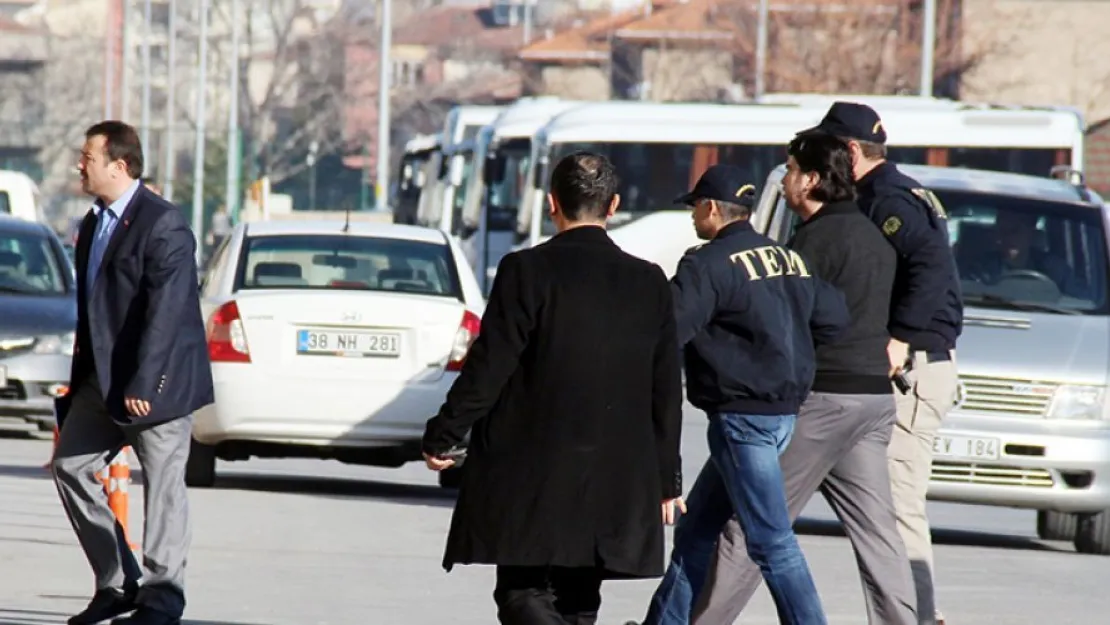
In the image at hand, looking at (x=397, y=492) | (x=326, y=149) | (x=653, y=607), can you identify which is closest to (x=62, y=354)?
(x=397, y=492)

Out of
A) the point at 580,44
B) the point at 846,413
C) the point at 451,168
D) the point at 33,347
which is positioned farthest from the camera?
the point at 580,44

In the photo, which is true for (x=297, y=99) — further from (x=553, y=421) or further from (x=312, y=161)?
(x=553, y=421)

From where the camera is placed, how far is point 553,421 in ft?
21.3

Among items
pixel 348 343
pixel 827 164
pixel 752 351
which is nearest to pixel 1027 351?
pixel 348 343

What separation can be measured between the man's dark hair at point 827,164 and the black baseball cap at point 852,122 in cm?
32

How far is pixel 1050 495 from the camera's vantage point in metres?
12.8

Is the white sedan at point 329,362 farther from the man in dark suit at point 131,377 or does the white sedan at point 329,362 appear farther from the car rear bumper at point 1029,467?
the man in dark suit at point 131,377

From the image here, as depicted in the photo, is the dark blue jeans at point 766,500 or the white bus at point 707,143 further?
the white bus at point 707,143

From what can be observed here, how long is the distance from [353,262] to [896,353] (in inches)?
253

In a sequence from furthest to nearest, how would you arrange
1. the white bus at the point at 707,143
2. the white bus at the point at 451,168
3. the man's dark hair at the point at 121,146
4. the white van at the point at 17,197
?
the white bus at the point at 451,168, the white bus at the point at 707,143, the white van at the point at 17,197, the man's dark hair at the point at 121,146

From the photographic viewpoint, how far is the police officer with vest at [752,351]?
25.1 feet

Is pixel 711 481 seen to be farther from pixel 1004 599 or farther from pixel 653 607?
pixel 1004 599

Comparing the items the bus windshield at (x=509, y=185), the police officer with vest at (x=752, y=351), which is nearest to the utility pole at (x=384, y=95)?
the bus windshield at (x=509, y=185)

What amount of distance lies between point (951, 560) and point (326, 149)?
87.8 m
